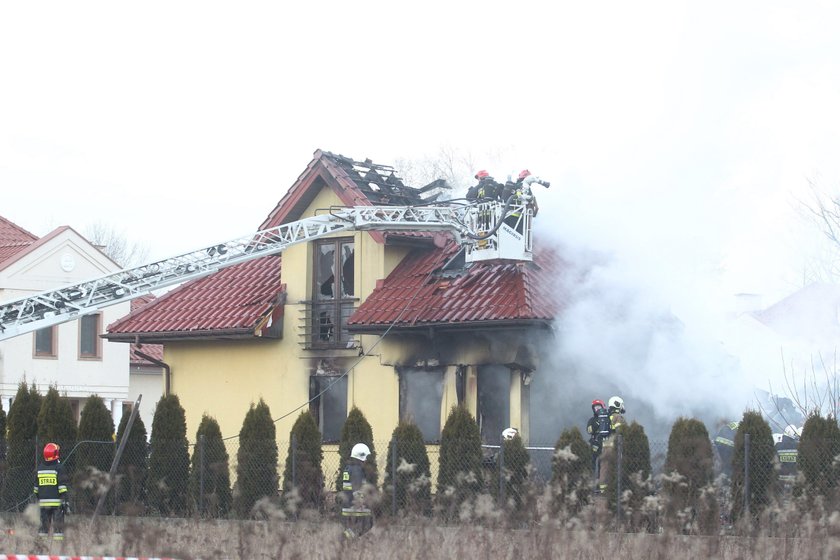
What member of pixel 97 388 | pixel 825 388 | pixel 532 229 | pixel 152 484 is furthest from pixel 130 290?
pixel 97 388

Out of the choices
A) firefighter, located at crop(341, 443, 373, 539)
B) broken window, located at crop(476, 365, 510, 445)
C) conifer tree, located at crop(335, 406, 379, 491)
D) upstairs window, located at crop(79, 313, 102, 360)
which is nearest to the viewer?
firefighter, located at crop(341, 443, 373, 539)

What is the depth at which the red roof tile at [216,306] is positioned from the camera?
2709cm

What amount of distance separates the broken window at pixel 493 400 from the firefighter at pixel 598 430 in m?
3.36

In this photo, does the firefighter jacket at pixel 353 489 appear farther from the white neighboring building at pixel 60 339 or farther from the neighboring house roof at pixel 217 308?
the white neighboring building at pixel 60 339

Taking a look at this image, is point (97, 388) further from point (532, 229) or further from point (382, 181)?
point (532, 229)

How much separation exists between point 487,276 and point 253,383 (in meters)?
5.41

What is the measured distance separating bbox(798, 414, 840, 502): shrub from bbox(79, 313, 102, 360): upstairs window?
3104 cm

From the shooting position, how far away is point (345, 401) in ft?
86.3

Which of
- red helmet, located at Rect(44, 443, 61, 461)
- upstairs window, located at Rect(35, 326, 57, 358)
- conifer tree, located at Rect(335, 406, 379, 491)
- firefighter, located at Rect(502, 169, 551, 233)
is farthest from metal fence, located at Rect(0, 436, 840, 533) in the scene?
upstairs window, located at Rect(35, 326, 57, 358)

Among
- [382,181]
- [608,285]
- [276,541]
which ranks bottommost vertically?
[276,541]

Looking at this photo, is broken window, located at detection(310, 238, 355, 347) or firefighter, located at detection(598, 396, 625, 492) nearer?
firefighter, located at detection(598, 396, 625, 492)

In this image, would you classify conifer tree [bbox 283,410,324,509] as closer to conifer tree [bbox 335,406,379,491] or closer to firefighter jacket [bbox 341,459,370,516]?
conifer tree [bbox 335,406,379,491]

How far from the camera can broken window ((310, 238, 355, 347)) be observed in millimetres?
26469

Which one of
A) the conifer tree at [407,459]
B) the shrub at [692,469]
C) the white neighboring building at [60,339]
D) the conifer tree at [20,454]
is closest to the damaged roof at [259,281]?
the conifer tree at [20,454]
